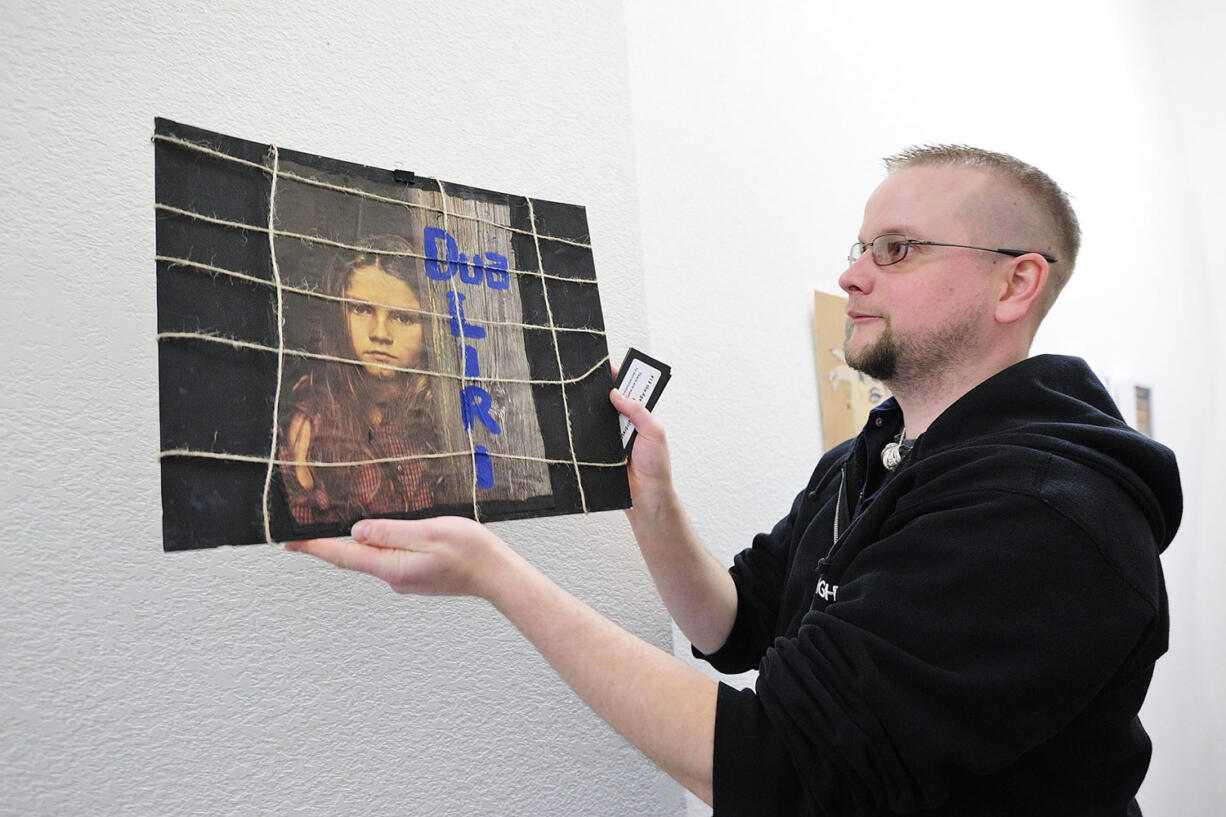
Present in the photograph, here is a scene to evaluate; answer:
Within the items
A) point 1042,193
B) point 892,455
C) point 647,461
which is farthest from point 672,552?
point 1042,193

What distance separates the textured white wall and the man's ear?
55cm

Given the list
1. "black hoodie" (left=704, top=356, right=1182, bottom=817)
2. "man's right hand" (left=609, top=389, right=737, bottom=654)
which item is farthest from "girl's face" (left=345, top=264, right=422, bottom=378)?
"black hoodie" (left=704, top=356, right=1182, bottom=817)

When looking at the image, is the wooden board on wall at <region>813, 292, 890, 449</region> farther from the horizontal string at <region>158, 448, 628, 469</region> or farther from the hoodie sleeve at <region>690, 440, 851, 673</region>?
the horizontal string at <region>158, 448, 628, 469</region>

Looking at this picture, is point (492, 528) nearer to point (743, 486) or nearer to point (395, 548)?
point (395, 548)

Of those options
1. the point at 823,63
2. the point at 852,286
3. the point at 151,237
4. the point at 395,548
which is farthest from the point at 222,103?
the point at 823,63

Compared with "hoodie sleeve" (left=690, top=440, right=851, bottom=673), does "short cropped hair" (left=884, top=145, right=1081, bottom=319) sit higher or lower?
higher

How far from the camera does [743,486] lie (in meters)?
1.34

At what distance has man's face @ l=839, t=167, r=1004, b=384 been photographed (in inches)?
37.1

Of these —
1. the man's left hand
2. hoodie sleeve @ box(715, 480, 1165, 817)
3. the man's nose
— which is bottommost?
hoodie sleeve @ box(715, 480, 1165, 817)

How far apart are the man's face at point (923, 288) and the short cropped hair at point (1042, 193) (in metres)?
0.02

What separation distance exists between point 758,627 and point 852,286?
17.1 inches

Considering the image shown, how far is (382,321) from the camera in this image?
2.39 ft

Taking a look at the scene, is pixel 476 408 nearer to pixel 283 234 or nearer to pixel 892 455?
pixel 283 234

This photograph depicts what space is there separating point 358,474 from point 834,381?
1.09 meters
